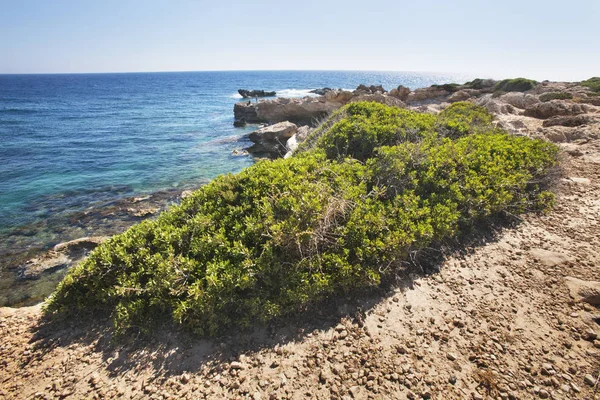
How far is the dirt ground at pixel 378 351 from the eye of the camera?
3652mm

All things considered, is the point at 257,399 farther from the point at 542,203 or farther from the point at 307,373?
the point at 542,203

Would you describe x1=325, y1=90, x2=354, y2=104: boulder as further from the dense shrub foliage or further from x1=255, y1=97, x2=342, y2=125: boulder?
the dense shrub foliage

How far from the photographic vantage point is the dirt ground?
3652mm

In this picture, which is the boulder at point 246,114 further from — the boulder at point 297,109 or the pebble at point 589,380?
the pebble at point 589,380

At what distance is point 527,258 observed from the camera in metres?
5.73

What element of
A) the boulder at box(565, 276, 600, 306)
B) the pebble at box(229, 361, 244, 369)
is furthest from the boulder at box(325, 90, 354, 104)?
the pebble at box(229, 361, 244, 369)

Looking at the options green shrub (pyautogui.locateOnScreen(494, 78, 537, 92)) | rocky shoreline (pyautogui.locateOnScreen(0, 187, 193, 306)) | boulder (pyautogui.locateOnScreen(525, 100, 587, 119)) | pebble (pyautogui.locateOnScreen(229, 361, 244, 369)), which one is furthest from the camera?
green shrub (pyautogui.locateOnScreen(494, 78, 537, 92))

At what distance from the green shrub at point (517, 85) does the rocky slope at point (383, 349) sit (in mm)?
38804

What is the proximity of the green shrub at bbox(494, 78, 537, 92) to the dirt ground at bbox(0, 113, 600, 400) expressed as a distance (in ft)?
128

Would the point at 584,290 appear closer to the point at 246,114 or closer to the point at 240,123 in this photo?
the point at 240,123

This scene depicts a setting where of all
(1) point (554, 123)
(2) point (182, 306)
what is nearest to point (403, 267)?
(2) point (182, 306)

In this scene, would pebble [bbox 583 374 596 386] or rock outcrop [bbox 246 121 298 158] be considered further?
rock outcrop [bbox 246 121 298 158]

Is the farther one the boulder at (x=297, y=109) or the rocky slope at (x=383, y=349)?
the boulder at (x=297, y=109)

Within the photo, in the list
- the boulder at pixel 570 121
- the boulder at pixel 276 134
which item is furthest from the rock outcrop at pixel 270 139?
the boulder at pixel 570 121
